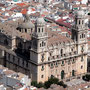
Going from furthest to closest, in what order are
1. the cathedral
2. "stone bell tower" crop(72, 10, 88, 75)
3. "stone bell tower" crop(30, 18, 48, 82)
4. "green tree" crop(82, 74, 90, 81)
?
"green tree" crop(82, 74, 90, 81)
"stone bell tower" crop(72, 10, 88, 75)
the cathedral
"stone bell tower" crop(30, 18, 48, 82)

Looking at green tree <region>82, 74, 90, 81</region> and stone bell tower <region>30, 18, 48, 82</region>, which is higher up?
stone bell tower <region>30, 18, 48, 82</region>

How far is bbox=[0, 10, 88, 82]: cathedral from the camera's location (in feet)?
442

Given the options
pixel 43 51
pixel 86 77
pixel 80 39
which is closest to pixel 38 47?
pixel 43 51

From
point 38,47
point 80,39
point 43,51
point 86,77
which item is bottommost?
point 86,77

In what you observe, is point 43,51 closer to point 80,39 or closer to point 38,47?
point 38,47

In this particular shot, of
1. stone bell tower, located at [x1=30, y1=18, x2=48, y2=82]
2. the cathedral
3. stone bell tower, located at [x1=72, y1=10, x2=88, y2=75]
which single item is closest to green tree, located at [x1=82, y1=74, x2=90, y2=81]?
the cathedral

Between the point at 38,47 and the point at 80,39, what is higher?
the point at 80,39

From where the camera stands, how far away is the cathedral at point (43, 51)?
135m

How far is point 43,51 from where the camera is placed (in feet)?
442

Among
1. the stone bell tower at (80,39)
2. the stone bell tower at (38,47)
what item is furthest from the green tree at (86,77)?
the stone bell tower at (38,47)

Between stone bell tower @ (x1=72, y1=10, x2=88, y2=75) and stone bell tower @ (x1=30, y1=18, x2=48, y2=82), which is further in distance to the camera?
stone bell tower @ (x1=72, y1=10, x2=88, y2=75)

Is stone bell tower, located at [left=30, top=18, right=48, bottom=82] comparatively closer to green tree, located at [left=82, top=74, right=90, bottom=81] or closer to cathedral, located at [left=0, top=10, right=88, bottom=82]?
cathedral, located at [left=0, top=10, right=88, bottom=82]

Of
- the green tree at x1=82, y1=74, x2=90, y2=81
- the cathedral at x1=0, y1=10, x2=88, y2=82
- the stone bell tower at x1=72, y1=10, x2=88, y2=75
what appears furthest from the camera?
the green tree at x1=82, y1=74, x2=90, y2=81

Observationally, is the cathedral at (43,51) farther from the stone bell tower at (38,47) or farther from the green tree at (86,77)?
the green tree at (86,77)
